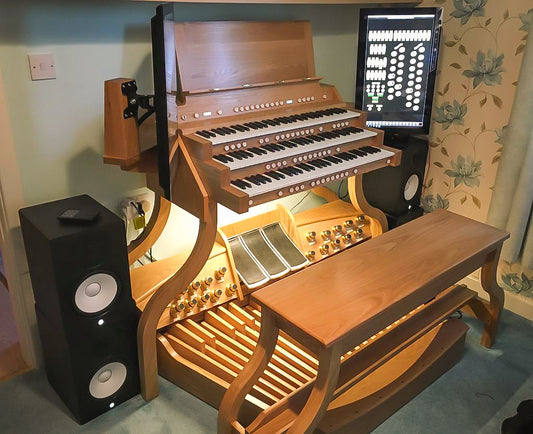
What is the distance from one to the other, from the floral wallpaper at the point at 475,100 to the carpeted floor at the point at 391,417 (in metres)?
0.60

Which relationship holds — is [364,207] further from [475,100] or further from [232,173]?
[232,173]

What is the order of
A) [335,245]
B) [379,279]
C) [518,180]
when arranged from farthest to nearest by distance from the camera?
[335,245]
[518,180]
[379,279]

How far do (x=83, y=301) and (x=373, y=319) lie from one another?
3.03 feet

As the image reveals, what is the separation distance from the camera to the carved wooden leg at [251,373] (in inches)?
62.8

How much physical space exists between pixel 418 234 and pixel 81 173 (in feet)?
4.32

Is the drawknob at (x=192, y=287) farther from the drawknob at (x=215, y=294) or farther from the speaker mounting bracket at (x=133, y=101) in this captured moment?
the speaker mounting bracket at (x=133, y=101)

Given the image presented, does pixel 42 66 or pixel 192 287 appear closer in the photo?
pixel 42 66

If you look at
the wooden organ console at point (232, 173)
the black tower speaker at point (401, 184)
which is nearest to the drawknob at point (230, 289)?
the wooden organ console at point (232, 173)

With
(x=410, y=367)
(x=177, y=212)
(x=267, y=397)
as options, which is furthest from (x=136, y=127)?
(x=410, y=367)

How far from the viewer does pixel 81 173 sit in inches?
78.8

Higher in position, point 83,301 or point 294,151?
point 294,151

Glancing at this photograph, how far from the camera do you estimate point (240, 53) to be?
6.81ft

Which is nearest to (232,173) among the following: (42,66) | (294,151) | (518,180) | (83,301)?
(294,151)

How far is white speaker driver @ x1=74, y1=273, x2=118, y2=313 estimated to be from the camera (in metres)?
1.69
